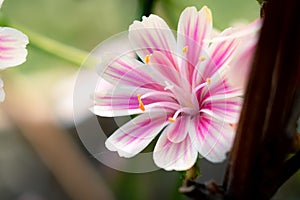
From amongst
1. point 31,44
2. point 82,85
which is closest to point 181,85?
point 82,85

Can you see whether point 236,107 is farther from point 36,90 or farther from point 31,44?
point 36,90

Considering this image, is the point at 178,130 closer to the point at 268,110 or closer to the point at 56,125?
the point at 268,110

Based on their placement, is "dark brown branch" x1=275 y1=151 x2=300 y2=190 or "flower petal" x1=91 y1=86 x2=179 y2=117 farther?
"flower petal" x1=91 y1=86 x2=179 y2=117

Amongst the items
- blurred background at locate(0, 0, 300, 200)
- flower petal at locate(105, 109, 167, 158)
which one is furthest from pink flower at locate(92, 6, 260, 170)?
blurred background at locate(0, 0, 300, 200)

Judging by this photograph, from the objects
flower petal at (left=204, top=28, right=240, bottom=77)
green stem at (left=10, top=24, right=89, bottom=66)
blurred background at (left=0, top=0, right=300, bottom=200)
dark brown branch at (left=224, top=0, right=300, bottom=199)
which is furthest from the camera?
blurred background at (left=0, top=0, right=300, bottom=200)

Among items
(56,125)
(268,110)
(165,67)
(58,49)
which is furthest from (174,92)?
(56,125)

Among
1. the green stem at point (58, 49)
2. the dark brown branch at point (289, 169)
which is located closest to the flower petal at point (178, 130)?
the dark brown branch at point (289, 169)

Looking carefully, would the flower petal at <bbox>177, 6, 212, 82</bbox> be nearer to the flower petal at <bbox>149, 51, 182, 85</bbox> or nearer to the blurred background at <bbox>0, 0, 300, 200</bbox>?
the flower petal at <bbox>149, 51, 182, 85</bbox>
